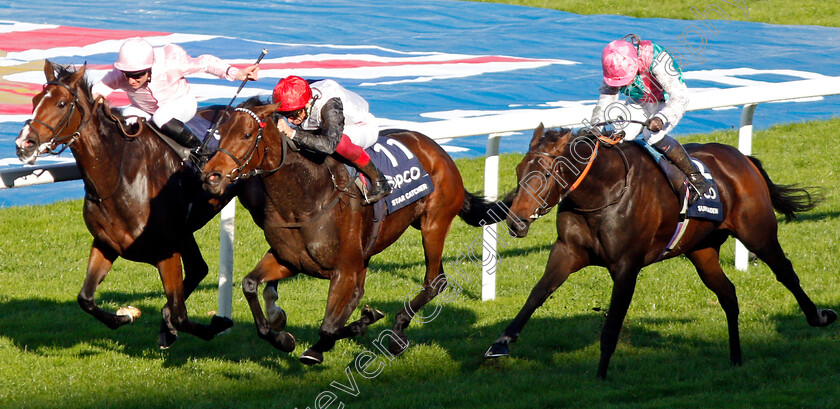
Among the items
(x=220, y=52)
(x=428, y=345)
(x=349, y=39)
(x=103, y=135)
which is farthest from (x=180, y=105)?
(x=349, y=39)

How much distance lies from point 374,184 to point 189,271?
4.99 feet

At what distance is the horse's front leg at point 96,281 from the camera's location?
545 cm

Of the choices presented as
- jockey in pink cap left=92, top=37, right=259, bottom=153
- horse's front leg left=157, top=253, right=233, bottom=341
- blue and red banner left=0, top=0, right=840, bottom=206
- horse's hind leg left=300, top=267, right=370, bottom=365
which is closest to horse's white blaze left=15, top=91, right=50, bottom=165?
jockey in pink cap left=92, top=37, right=259, bottom=153

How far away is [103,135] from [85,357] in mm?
1570

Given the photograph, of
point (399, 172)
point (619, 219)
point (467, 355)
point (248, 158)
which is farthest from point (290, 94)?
point (467, 355)

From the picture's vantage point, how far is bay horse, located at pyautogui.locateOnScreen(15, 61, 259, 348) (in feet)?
16.9

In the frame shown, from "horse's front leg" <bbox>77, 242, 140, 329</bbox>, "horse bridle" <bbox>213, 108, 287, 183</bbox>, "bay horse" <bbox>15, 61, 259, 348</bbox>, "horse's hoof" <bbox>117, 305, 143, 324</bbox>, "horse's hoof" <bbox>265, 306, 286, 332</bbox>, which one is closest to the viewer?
"horse bridle" <bbox>213, 108, 287, 183</bbox>

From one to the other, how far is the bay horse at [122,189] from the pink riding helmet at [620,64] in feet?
7.28

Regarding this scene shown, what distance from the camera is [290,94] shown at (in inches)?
195

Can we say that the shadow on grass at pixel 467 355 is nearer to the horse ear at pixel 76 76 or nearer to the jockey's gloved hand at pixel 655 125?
the jockey's gloved hand at pixel 655 125

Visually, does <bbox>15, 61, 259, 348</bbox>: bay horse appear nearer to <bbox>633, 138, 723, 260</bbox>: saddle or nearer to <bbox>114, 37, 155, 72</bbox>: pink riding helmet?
<bbox>114, 37, 155, 72</bbox>: pink riding helmet

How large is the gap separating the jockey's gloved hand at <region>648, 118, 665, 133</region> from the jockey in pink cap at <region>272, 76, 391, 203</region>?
5.22ft

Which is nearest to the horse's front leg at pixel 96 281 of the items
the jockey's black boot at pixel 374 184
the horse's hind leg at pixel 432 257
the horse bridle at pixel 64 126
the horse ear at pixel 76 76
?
the horse bridle at pixel 64 126

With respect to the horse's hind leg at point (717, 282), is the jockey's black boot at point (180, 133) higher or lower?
higher
